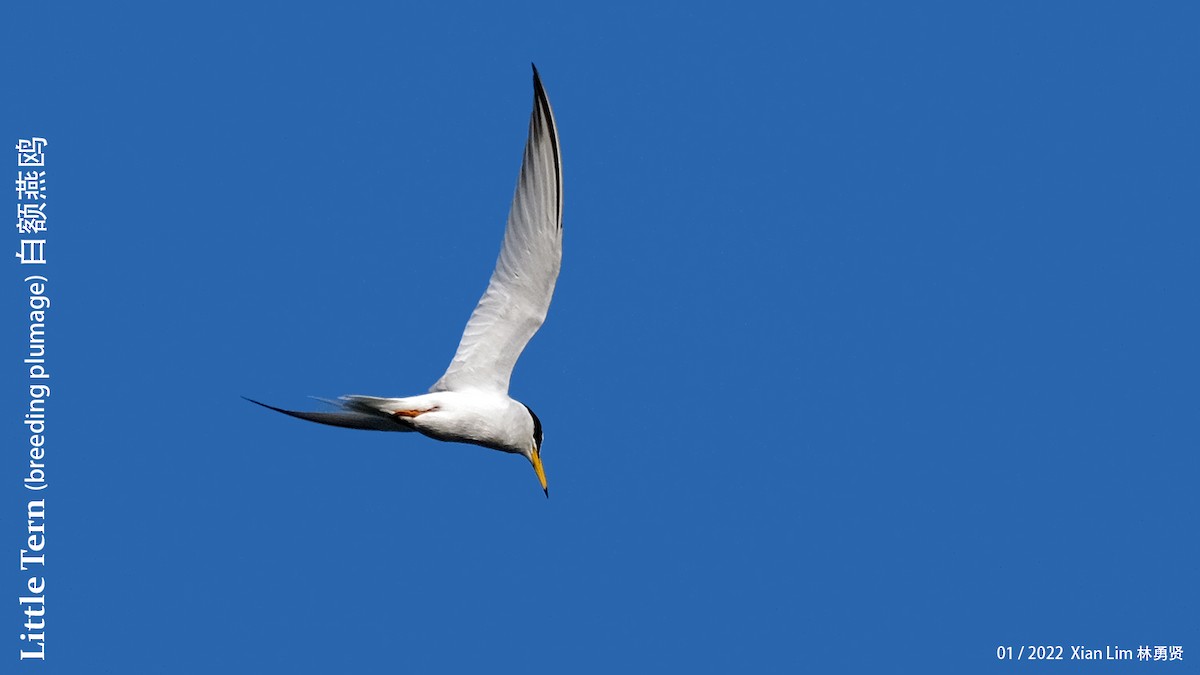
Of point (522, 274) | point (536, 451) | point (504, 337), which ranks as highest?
point (522, 274)

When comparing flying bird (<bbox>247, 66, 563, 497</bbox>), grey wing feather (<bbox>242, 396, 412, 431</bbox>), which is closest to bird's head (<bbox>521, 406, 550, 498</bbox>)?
flying bird (<bbox>247, 66, 563, 497</bbox>)

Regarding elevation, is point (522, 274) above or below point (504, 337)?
above

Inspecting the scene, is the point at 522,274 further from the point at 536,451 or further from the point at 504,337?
the point at 536,451

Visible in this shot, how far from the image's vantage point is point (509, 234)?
10289mm

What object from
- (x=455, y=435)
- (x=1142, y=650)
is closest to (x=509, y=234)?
(x=455, y=435)

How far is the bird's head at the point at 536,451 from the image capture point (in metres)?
10.6

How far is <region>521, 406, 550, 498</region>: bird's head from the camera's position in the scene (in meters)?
10.6

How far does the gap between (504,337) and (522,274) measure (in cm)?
42

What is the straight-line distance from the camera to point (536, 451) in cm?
1075

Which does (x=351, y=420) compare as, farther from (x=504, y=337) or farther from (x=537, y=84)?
(x=537, y=84)

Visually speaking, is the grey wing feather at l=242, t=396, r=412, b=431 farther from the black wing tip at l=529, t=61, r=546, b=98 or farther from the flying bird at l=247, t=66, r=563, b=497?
the black wing tip at l=529, t=61, r=546, b=98

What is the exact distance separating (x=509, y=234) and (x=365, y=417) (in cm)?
144

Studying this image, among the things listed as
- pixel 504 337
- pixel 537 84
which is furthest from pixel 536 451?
pixel 537 84

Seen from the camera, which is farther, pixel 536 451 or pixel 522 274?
pixel 536 451
